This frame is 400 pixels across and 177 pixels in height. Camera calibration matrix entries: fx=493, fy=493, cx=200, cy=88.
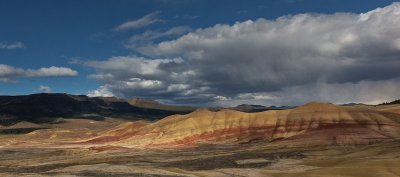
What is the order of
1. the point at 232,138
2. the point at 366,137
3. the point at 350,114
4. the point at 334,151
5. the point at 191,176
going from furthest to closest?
the point at 232,138, the point at 350,114, the point at 366,137, the point at 334,151, the point at 191,176

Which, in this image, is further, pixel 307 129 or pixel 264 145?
pixel 307 129

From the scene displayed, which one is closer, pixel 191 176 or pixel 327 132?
pixel 191 176

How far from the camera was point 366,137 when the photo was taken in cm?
15475

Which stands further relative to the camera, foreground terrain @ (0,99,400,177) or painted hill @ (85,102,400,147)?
painted hill @ (85,102,400,147)

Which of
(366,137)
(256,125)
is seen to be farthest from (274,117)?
(366,137)

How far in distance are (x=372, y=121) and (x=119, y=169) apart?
115 metres

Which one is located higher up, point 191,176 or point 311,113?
point 311,113

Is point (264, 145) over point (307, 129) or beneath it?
beneath

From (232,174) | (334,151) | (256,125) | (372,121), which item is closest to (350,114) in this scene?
(372,121)

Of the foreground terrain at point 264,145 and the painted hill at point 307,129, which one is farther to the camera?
the painted hill at point 307,129

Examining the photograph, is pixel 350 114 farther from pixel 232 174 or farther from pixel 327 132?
pixel 232 174

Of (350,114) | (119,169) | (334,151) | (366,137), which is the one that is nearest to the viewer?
(119,169)

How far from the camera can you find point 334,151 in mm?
121562

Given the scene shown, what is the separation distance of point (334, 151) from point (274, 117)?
7241 centimetres
